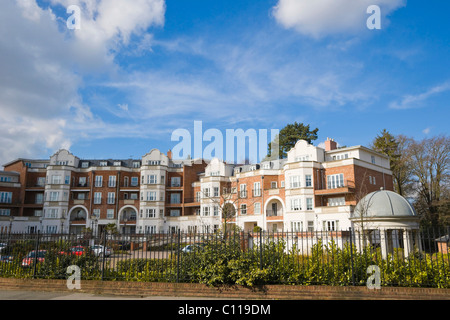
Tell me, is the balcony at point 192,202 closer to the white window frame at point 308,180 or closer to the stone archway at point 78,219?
the stone archway at point 78,219

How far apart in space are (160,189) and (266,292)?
47100 mm

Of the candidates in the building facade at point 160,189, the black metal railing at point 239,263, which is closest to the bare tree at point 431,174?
the building facade at point 160,189

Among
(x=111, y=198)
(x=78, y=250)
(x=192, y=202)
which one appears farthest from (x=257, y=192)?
(x=78, y=250)

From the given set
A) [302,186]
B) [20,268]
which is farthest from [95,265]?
[302,186]

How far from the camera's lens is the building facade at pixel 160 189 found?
45156 mm

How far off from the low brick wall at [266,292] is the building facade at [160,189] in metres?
31.6

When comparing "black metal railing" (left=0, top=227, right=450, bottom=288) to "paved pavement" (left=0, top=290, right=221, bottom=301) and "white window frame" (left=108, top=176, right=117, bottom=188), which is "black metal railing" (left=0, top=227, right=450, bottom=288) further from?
"white window frame" (left=108, top=176, right=117, bottom=188)

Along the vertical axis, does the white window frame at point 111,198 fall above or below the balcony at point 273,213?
above

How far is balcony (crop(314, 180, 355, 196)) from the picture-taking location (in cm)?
4022

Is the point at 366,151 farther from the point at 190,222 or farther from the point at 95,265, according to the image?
the point at 95,265

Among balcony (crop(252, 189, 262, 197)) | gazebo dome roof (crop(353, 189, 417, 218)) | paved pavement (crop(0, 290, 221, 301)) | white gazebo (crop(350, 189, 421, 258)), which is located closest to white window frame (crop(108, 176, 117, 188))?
balcony (crop(252, 189, 262, 197))

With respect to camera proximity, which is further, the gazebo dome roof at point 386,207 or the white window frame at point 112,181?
the white window frame at point 112,181

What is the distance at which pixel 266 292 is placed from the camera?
12.1 m
